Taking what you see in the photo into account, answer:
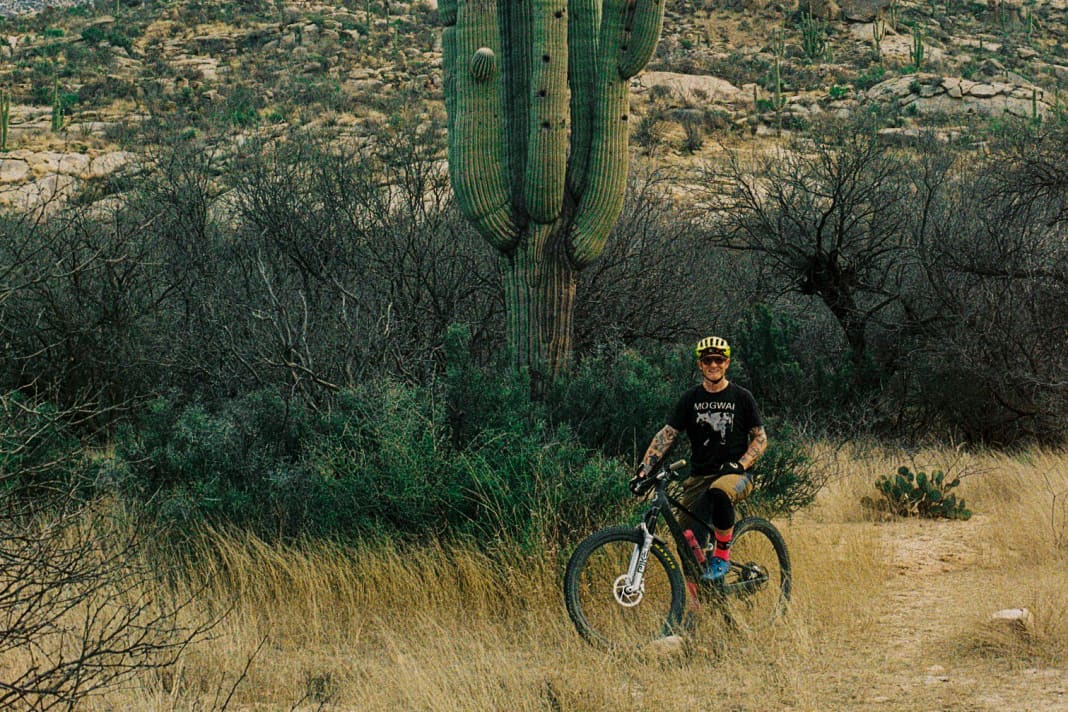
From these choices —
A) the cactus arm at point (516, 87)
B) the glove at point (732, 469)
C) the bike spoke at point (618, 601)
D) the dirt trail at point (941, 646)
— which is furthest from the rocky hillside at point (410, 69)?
the glove at point (732, 469)

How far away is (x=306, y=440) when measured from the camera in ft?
26.1

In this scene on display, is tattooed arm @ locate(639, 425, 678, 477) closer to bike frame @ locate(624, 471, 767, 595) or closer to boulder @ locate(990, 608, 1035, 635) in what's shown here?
bike frame @ locate(624, 471, 767, 595)

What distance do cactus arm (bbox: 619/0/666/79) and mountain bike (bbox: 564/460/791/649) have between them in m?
4.80

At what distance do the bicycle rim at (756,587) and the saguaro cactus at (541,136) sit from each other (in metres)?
3.56

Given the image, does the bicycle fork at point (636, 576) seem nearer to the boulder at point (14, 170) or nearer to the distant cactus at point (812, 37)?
the boulder at point (14, 170)

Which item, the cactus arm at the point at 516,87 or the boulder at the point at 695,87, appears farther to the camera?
the boulder at the point at 695,87

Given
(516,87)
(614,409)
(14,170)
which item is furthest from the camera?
(14,170)

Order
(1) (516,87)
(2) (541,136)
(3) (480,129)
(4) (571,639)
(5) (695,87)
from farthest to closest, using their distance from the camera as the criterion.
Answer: (5) (695,87) → (1) (516,87) → (3) (480,129) → (2) (541,136) → (4) (571,639)

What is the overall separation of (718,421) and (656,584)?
1263 millimetres

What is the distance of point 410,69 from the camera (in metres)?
39.1

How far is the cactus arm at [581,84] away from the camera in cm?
980

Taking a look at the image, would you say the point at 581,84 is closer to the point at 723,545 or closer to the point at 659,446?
the point at 659,446

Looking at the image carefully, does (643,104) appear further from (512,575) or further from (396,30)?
(512,575)

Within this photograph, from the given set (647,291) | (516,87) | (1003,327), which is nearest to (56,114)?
(647,291)
